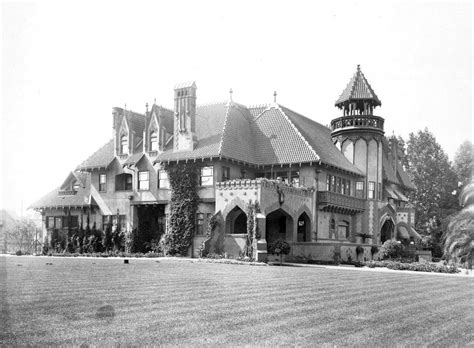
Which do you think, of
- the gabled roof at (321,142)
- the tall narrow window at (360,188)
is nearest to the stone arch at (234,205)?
the gabled roof at (321,142)

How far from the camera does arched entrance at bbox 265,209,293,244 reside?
46000 millimetres

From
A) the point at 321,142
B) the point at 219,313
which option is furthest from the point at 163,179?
the point at 219,313

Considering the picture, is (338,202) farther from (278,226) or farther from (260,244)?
(260,244)

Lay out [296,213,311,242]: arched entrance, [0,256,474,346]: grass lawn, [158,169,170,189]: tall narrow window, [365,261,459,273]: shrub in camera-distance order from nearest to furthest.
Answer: [0,256,474,346]: grass lawn
[365,261,459,273]: shrub
[296,213,311,242]: arched entrance
[158,169,170,189]: tall narrow window

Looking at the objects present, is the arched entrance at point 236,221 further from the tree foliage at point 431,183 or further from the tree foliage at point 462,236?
the tree foliage at point 431,183

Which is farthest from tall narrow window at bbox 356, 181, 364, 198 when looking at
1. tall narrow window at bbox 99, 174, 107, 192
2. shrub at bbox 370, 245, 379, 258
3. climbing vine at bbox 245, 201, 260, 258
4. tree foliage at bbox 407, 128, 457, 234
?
tall narrow window at bbox 99, 174, 107, 192

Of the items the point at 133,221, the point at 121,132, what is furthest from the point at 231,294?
the point at 121,132

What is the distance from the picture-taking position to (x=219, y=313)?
13.4 meters

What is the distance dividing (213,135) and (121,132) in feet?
34.0

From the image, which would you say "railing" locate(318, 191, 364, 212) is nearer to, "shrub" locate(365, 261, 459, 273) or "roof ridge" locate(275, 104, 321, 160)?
"roof ridge" locate(275, 104, 321, 160)

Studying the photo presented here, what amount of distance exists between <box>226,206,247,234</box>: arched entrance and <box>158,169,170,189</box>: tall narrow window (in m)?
7.22

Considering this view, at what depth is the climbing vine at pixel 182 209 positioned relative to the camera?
155ft

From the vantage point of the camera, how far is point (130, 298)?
15375mm

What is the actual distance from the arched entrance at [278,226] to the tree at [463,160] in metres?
34.5
